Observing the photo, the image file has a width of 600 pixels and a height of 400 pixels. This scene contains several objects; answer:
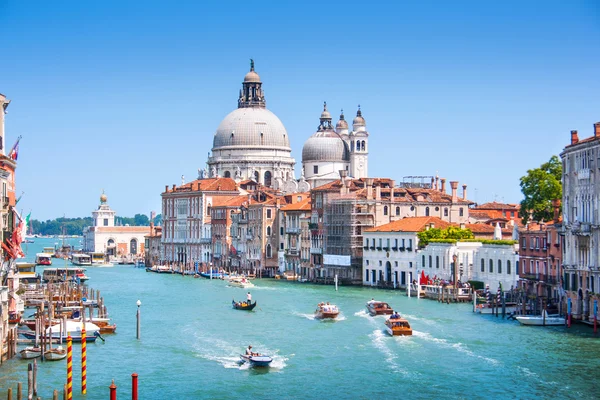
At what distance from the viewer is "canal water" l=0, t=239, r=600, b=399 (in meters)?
28.3

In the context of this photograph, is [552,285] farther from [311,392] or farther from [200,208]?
[200,208]

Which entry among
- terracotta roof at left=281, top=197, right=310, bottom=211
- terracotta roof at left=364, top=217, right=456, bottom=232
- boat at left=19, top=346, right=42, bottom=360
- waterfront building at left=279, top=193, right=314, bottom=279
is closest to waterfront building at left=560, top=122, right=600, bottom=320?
boat at left=19, top=346, right=42, bottom=360

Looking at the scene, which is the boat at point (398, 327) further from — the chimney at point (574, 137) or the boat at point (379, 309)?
the chimney at point (574, 137)

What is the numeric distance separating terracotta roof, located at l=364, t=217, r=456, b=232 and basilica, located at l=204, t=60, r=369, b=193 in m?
32.6

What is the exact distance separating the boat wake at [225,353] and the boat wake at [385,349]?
2.71 metres

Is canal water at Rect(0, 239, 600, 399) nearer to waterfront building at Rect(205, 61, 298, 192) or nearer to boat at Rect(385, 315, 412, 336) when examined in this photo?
boat at Rect(385, 315, 412, 336)

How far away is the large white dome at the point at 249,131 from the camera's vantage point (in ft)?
335

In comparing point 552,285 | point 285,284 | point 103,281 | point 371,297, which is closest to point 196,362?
point 552,285

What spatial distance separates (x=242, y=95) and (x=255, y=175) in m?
7.28

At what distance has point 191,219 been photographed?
93312 mm

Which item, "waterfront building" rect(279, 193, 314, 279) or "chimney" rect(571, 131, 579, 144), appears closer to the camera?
"chimney" rect(571, 131, 579, 144)

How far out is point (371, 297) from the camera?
5338 centimetres

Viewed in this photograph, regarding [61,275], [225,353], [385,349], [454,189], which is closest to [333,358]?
[385,349]

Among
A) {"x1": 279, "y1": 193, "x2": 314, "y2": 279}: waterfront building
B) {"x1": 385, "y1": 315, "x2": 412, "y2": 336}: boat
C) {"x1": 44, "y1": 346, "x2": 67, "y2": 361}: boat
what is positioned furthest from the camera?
{"x1": 279, "y1": 193, "x2": 314, "y2": 279}: waterfront building
